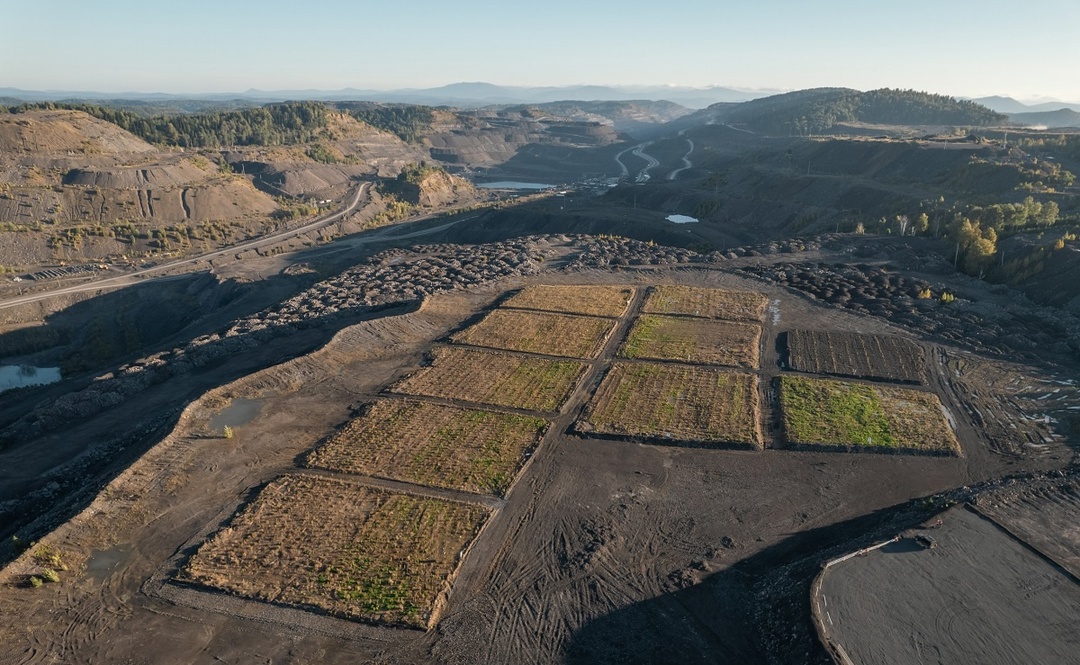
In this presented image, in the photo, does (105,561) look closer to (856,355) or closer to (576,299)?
(576,299)

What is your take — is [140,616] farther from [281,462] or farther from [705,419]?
[705,419]

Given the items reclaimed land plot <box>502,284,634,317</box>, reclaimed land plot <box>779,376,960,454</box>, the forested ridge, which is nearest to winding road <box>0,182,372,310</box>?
the forested ridge

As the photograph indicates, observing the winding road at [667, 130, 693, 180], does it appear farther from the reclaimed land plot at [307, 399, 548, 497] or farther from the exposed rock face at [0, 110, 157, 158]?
the reclaimed land plot at [307, 399, 548, 497]

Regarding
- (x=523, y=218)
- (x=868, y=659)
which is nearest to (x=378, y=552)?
(x=868, y=659)

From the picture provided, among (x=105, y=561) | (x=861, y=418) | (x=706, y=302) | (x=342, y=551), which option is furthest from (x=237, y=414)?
(x=706, y=302)

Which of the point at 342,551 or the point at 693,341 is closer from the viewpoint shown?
the point at 342,551
